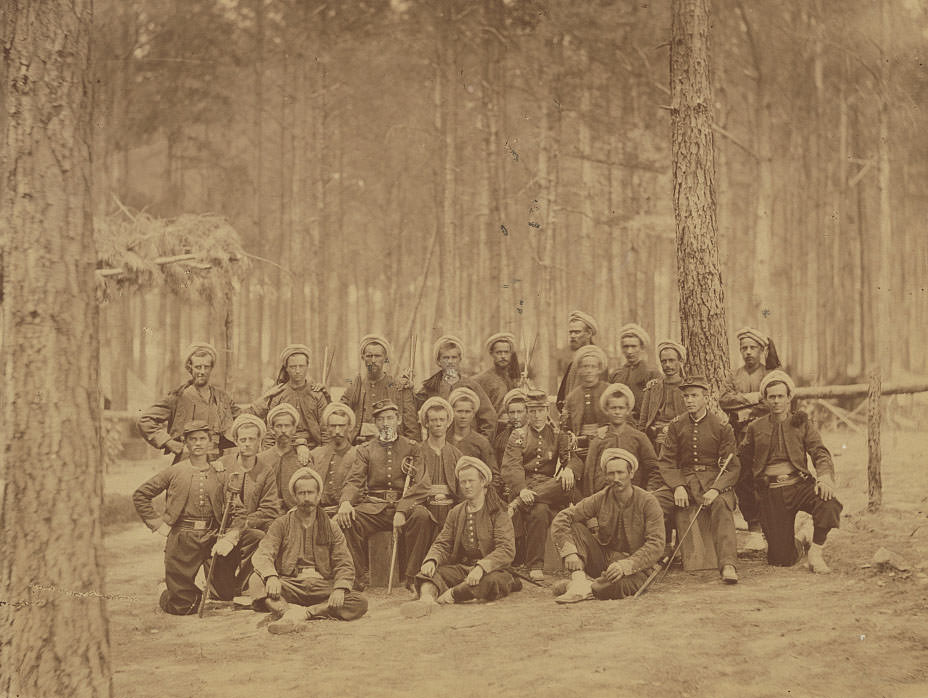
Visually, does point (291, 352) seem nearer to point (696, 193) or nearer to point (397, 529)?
point (397, 529)

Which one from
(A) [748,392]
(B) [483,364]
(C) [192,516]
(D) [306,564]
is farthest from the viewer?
(B) [483,364]

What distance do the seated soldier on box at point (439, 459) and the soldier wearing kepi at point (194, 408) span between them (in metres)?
1.29

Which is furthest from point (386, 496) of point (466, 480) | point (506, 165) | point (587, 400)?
point (506, 165)

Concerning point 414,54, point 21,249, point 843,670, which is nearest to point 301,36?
point 414,54

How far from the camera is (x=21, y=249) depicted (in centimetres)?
336

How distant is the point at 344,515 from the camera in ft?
16.3

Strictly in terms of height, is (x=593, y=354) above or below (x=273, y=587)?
above

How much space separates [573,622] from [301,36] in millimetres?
5365

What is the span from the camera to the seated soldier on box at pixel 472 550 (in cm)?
461

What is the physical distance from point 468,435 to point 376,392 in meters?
0.77

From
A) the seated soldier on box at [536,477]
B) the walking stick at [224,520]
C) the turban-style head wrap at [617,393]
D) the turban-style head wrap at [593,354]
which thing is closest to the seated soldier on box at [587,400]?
the turban-style head wrap at [593,354]

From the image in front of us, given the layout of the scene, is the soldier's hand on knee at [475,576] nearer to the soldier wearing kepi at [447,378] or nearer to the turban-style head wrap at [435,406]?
the turban-style head wrap at [435,406]

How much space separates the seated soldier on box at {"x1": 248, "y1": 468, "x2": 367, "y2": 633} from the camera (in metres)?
4.40

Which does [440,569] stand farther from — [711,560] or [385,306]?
[385,306]
